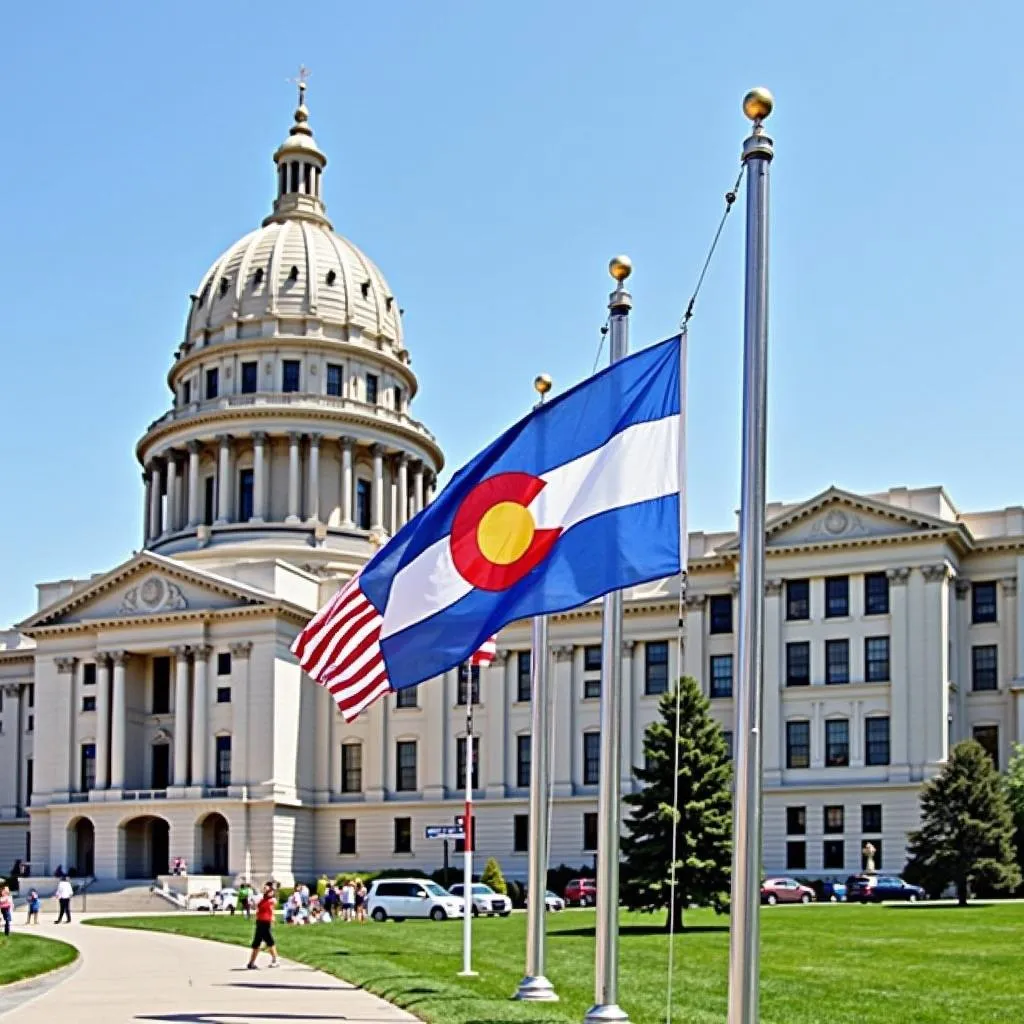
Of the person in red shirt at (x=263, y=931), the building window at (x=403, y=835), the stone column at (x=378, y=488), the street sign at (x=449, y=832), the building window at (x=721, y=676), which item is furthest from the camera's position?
the stone column at (x=378, y=488)

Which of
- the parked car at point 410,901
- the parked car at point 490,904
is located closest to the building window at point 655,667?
the parked car at point 490,904

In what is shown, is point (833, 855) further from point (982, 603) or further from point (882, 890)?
point (982, 603)

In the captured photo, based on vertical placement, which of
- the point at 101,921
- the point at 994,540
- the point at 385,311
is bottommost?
the point at 101,921

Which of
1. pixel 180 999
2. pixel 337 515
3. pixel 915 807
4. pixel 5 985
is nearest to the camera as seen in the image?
pixel 180 999

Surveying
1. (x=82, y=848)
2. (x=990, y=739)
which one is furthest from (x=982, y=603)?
(x=82, y=848)

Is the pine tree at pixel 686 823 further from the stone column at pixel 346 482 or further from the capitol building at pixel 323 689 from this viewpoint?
the stone column at pixel 346 482

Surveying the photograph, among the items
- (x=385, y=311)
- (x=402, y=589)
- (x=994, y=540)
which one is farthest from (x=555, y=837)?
(x=402, y=589)

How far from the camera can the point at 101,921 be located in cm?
6366

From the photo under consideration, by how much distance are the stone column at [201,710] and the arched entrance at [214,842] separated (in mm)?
2569

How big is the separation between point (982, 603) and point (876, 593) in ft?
16.8

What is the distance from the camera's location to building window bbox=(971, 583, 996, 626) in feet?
261

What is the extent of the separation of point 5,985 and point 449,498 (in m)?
16.3

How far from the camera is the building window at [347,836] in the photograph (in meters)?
92.8

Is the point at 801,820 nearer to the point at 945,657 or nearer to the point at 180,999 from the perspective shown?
the point at 945,657
